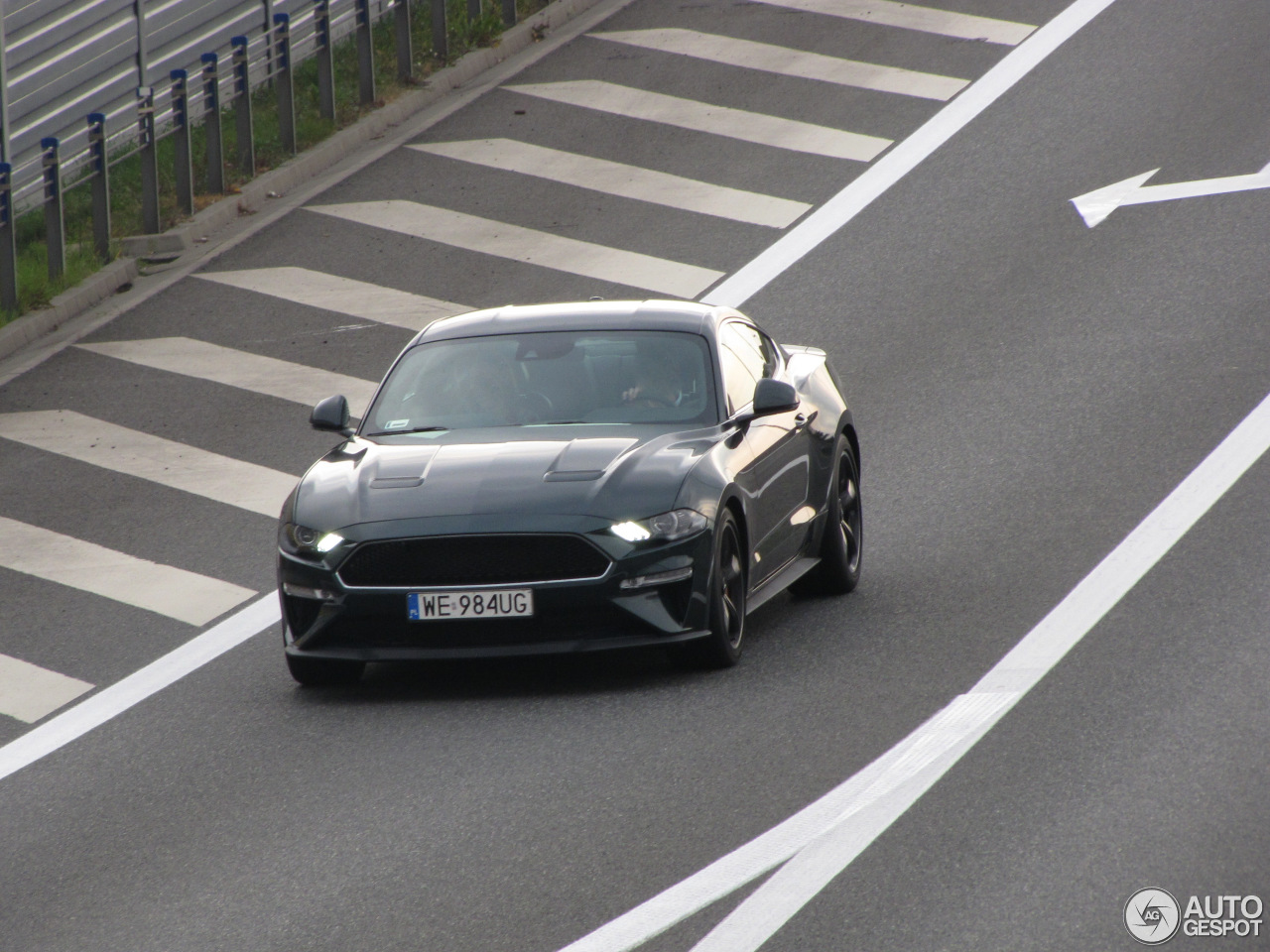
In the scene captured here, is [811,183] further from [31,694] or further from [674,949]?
[674,949]

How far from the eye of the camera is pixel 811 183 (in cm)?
2033

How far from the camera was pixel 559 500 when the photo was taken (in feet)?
30.2

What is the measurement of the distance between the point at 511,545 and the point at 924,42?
15884mm

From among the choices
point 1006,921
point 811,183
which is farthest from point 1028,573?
point 811,183

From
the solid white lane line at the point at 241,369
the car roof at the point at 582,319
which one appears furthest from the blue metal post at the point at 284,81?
the car roof at the point at 582,319

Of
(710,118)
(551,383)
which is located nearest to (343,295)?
(710,118)

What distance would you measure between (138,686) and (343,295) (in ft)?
26.9

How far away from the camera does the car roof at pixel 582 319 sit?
35.2ft

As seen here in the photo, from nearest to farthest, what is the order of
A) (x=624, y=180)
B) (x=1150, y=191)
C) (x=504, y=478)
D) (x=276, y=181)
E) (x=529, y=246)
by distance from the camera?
(x=504, y=478) < (x=529, y=246) < (x=1150, y=191) < (x=624, y=180) < (x=276, y=181)

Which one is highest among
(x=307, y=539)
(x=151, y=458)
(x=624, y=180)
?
(x=307, y=539)

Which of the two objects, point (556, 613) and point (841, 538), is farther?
point (841, 538)

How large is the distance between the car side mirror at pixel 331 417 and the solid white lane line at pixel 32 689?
1568 mm

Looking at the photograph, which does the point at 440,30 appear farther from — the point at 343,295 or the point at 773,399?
the point at 773,399

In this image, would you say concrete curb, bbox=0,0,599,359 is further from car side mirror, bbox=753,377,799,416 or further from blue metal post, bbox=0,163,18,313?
car side mirror, bbox=753,377,799,416
